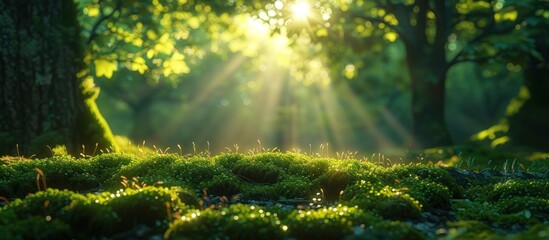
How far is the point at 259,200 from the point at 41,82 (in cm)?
727

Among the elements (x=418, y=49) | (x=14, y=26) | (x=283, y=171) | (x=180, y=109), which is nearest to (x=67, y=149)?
(x=14, y=26)

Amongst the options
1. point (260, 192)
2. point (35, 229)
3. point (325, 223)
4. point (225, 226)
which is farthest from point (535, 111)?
point (35, 229)

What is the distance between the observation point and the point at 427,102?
72.8ft

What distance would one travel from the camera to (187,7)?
1939 cm

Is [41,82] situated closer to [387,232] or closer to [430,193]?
[430,193]

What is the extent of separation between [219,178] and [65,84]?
6.59 m

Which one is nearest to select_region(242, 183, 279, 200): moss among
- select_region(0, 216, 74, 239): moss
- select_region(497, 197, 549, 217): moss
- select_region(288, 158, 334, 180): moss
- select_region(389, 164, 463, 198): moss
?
select_region(288, 158, 334, 180): moss

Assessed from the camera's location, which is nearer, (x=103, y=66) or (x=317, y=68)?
(x=103, y=66)

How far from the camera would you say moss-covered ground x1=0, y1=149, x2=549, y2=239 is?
21.7 ft

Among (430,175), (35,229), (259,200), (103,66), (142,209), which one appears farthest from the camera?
(103,66)

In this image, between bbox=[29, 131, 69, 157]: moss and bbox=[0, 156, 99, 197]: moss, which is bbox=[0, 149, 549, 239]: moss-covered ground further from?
bbox=[29, 131, 69, 157]: moss

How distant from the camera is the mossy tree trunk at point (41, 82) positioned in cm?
1301

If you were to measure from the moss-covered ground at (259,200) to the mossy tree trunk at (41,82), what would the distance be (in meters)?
2.58

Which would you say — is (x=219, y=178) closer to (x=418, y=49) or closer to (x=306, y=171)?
(x=306, y=171)
